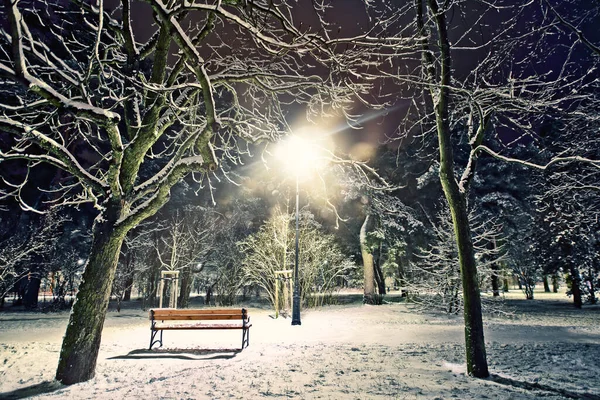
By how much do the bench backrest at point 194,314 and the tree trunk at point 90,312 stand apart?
8.32 ft

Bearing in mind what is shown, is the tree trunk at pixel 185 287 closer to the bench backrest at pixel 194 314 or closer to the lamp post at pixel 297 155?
the lamp post at pixel 297 155

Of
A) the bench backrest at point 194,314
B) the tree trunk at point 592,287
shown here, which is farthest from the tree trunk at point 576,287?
the bench backrest at point 194,314

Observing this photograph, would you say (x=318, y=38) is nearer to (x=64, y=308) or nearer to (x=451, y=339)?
(x=451, y=339)

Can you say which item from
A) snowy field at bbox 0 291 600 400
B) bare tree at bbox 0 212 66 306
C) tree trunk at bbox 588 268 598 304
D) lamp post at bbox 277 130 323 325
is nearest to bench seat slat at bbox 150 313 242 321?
snowy field at bbox 0 291 600 400

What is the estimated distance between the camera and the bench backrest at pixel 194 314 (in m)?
7.42

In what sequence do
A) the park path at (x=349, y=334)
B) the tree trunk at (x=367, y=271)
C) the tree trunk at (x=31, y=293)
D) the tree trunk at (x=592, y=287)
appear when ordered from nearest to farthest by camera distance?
1. the park path at (x=349, y=334)
2. the tree trunk at (x=592, y=287)
3. the tree trunk at (x=31, y=293)
4. the tree trunk at (x=367, y=271)

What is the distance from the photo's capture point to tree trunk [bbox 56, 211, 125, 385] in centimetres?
470

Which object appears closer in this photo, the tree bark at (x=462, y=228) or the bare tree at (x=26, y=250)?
the tree bark at (x=462, y=228)

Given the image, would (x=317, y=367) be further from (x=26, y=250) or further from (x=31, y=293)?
(x=31, y=293)

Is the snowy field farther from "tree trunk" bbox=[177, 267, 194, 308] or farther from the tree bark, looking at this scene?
"tree trunk" bbox=[177, 267, 194, 308]

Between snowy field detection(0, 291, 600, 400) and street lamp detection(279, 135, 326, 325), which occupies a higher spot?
street lamp detection(279, 135, 326, 325)

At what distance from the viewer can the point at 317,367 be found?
220 inches

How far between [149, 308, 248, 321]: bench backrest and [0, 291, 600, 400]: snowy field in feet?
2.19

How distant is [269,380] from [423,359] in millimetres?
3227
